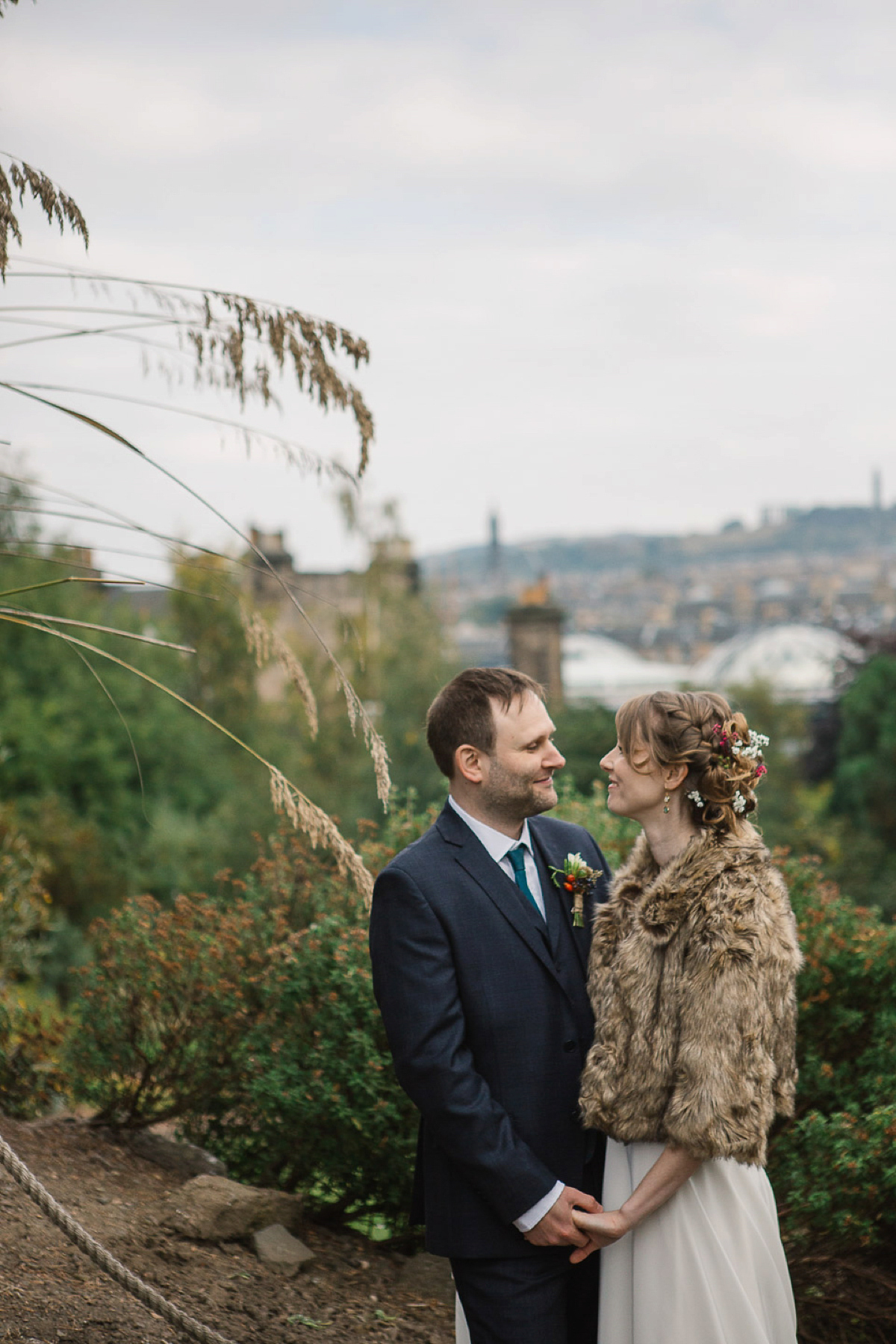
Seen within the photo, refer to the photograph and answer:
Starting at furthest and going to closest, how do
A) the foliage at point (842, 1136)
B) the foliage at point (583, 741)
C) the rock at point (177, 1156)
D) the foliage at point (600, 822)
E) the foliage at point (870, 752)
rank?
the foliage at point (870, 752) → the foliage at point (583, 741) → the foliage at point (600, 822) → the rock at point (177, 1156) → the foliage at point (842, 1136)

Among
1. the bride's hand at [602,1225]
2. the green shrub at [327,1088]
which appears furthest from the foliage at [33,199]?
the bride's hand at [602,1225]

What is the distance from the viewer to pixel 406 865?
2703mm

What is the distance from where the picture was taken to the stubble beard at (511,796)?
2.72 meters

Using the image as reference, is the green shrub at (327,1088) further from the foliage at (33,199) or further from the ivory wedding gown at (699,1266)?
the foliage at (33,199)

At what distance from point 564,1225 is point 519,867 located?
2.57 feet

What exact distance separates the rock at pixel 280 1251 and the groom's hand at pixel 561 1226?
1.89 m

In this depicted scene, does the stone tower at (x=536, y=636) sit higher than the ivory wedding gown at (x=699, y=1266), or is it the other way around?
the stone tower at (x=536, y=636)

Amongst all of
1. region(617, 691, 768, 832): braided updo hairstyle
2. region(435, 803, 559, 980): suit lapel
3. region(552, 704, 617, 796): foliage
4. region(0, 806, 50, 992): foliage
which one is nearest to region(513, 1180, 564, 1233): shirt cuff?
region(435, 803, 559, 980): suit lapel

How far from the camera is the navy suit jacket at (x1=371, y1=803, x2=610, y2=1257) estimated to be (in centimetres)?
253

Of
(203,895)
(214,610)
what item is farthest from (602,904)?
(214,610)

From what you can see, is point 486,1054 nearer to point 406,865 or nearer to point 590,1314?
point 406,865

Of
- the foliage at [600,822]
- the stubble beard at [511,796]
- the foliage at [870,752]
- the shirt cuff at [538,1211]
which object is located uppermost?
the stubble beard at [511,796]

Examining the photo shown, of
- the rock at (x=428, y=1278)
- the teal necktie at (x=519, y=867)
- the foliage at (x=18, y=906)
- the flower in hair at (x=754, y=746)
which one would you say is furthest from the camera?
the foliage at (x=18, y=906)

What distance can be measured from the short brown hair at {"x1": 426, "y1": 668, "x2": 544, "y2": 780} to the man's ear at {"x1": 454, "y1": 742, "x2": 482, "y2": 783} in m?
0.01
